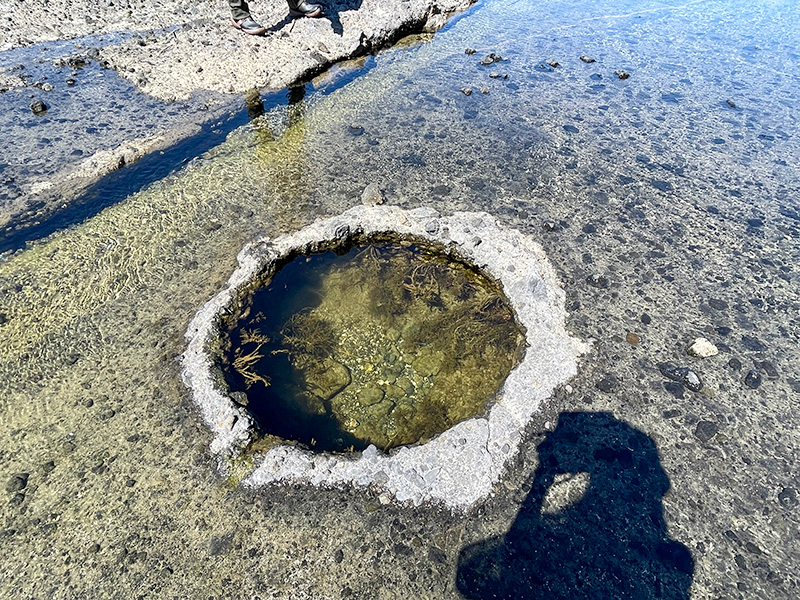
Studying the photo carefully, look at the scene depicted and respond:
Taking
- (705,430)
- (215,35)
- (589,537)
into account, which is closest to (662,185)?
(705,430)

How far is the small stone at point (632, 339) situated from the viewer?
2.92 m

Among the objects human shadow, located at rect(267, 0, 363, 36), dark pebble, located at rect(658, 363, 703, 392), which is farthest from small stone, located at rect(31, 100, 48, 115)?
dark pebble, located at rect(658, 363, 703, 392)

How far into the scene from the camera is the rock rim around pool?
234cm

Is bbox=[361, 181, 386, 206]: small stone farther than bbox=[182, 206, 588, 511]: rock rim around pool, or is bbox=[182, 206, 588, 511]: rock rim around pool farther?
bbox=[361, 181, 386, 206]: small stone

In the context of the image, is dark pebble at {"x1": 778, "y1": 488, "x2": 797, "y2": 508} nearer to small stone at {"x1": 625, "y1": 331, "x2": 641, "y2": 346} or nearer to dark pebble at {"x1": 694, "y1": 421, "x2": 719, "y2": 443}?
dark pebble at {"x1": 694, "y1": 421, "x2": 719, "y2": 443}

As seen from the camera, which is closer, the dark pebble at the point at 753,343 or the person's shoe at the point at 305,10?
the dark pebble at the point at 753,343

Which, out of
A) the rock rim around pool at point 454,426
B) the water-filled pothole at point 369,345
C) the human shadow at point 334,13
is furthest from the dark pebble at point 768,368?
the human shadow at point 334,13

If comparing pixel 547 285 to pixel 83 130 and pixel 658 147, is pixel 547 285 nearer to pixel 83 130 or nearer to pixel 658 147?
pixel 658 147

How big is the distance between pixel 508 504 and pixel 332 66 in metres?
4.95

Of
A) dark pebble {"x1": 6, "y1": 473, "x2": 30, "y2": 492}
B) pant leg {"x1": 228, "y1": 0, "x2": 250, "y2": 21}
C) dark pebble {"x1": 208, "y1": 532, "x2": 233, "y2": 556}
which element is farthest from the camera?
pant leg {"x1": 228, "y1": 0, "x2": 250, "y2": 21}

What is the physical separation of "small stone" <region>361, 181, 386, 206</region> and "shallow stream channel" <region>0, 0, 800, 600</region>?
0.11ft

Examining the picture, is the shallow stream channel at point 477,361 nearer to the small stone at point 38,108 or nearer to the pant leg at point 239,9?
the pant leg at point 239,9

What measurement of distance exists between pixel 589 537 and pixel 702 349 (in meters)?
1.34

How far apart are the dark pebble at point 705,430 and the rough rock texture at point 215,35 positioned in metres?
4.73
